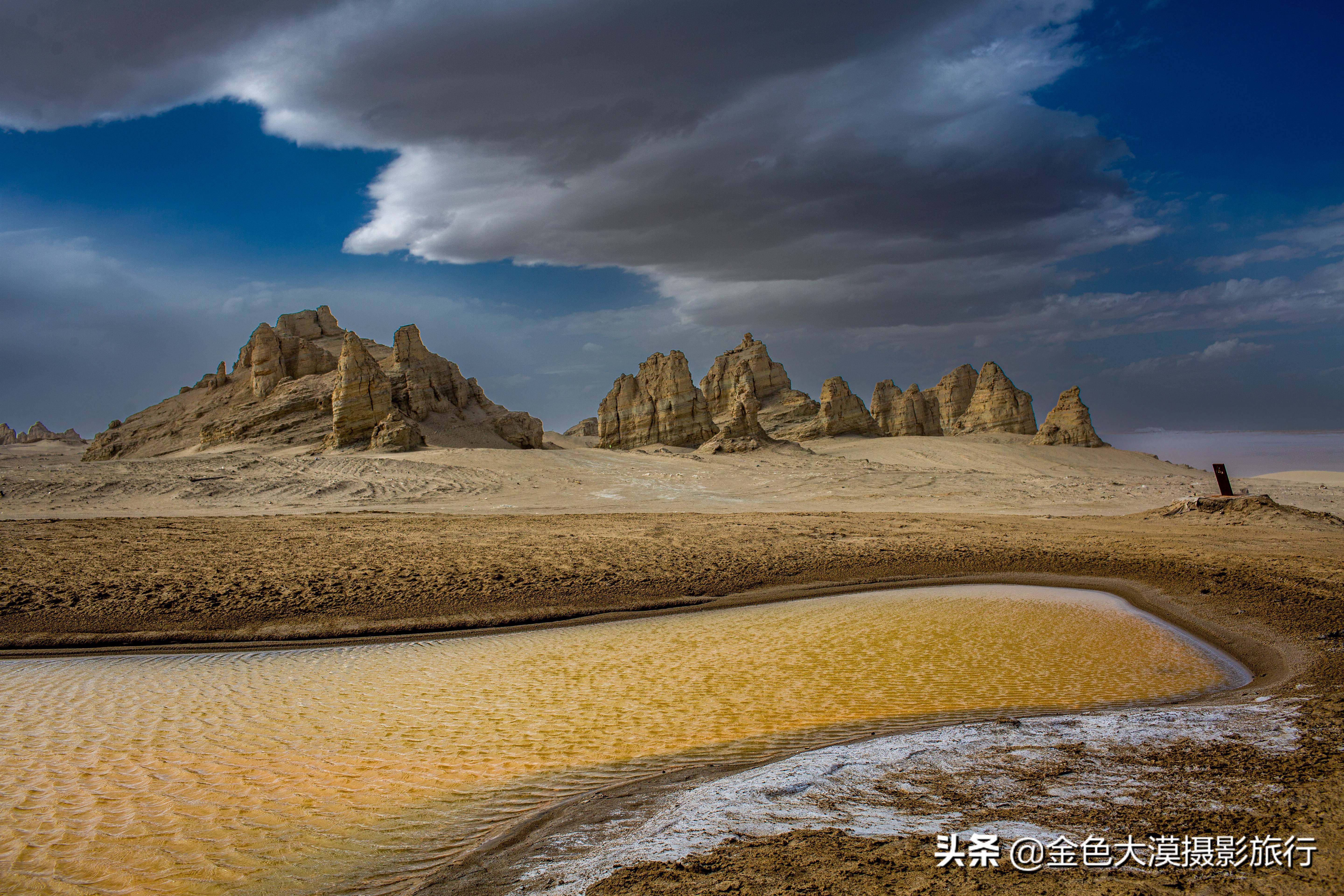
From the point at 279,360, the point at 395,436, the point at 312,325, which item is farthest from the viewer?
the point at 312,325

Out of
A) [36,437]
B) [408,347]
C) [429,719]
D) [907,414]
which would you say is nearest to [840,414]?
[907,414]

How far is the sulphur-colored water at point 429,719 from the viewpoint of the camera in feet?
13.2

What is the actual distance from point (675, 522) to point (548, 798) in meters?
14.0

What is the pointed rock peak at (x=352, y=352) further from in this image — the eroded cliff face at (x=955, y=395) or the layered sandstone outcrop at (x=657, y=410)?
the eroded cliff face at (x=955, y=395)

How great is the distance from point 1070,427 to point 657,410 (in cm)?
3755

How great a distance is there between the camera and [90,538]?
46.0 feet

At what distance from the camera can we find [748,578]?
511 inches

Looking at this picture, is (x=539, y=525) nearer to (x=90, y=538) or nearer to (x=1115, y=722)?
(x=90, y=538)

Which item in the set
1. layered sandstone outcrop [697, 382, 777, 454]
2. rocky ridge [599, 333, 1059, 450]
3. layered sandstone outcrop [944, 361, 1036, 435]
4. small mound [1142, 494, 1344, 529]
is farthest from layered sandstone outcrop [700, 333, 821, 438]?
small mound [1142, 494, 1344, 529]

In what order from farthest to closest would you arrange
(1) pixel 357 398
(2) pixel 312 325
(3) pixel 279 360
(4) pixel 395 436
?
1. (2) pixel 312 325
2. (3) pixel 279 360
3. (1) pixel 357 398
4. (4) pixel 395 436

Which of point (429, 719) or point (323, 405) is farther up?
point (323, 405)

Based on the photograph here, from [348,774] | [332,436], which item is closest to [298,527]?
[348,774]

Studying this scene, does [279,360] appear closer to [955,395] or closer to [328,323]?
[328,323]

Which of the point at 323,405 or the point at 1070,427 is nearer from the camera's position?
the point at 323,405
